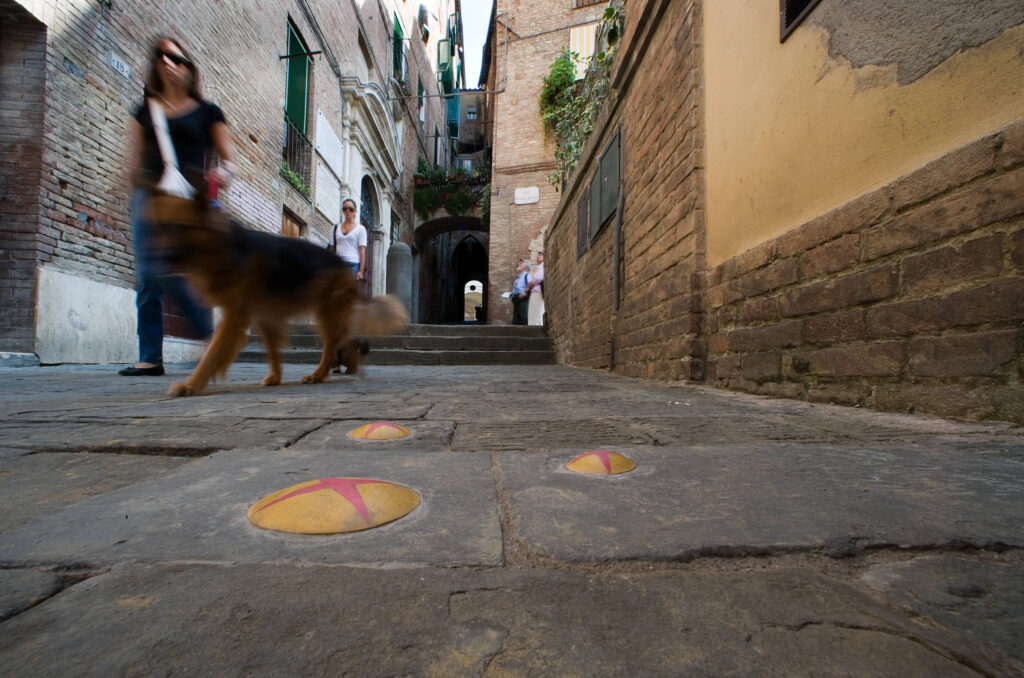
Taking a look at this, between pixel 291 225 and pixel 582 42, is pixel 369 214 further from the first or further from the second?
pixel 582 42

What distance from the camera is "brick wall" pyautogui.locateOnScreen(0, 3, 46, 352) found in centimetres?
461

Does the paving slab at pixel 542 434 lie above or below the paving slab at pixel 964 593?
above

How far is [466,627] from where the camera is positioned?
0.56 meters

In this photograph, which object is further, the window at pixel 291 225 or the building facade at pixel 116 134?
the window at pixel 291 225

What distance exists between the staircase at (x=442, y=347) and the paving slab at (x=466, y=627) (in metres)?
6.39

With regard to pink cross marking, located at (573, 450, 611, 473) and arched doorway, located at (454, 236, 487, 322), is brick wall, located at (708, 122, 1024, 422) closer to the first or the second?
pink cross marking, located at (573, 450, 611, 473)

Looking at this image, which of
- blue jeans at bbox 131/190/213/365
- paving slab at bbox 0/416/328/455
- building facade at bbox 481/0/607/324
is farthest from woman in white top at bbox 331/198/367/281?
building facade at bbox 481/0/607/324

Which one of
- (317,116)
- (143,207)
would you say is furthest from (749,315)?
(317,116)

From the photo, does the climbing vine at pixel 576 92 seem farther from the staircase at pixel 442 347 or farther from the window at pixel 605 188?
the staircase at pixel 442 347

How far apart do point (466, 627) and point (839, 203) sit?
2.46 m

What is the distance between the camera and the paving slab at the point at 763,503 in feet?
2.55

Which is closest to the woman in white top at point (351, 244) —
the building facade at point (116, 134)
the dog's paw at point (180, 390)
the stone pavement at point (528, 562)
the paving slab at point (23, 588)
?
the building facade at point (116, 134)

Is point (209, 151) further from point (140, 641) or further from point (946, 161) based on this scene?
point (946, 161)

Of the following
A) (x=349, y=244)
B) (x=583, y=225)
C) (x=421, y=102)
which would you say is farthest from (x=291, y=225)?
(x=421, y=102)
